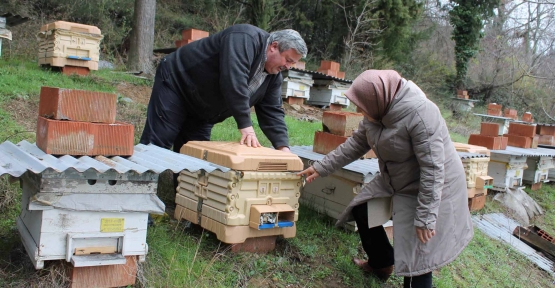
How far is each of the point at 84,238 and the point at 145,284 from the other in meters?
0.50

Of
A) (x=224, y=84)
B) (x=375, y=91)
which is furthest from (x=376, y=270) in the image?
(x=224, y=84)

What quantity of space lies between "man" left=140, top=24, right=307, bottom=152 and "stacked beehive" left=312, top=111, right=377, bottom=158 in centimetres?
54

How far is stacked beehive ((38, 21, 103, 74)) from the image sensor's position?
26.7 ft

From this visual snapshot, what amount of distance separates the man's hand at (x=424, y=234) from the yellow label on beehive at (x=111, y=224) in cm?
181

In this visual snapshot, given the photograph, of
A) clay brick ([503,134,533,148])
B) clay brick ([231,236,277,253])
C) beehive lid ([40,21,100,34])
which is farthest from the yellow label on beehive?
clay brick ([503,134,533,148])

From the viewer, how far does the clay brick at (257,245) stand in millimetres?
3368

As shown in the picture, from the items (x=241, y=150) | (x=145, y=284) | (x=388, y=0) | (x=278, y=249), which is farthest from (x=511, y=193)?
(x=388, y=0)

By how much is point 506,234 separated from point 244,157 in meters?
4.60

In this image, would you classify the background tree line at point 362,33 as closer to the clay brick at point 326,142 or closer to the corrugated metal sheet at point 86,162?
the clay brick at point 326,142

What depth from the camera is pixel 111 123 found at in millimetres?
2738

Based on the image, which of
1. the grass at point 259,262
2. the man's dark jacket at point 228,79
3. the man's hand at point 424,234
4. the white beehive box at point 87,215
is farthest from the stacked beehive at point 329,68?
the white beehive box at point 87,215

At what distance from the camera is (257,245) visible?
3.47m

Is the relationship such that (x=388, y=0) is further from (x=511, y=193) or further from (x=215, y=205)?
(x=215, y=205)

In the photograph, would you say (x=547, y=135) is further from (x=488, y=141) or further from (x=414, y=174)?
(x=414, y=174)
